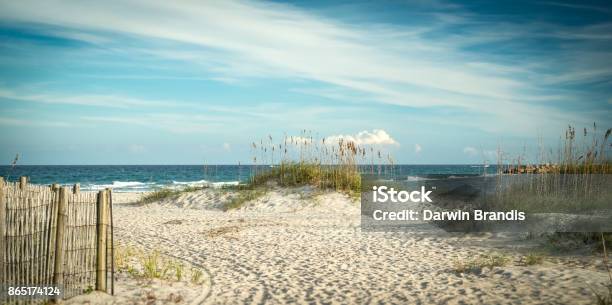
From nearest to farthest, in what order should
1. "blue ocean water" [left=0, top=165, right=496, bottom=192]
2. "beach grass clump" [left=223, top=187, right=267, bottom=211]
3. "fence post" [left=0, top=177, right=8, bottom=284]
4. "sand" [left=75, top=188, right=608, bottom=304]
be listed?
"fence post" [left=0, top=177, right=8, bottom=284], "sand" [left=75, top=188, right=608, bottom=304], "beach grass clump" [left=223, top=187, right=267, bottom=211], "blue ocean water" [left=0, top=165, right=496, bottom=192]

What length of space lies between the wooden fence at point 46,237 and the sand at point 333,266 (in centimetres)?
46

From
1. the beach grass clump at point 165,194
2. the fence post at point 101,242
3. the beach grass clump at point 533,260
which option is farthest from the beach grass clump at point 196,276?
the beach grass clump at point 165,194

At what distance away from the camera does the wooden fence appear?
5488 mm

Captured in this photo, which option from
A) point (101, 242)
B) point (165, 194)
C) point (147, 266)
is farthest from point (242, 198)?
point (101, 242)

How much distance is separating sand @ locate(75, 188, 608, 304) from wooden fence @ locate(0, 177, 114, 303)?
17.9 inches

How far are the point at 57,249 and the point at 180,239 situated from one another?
17.7ft

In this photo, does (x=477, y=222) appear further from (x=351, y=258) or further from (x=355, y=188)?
(x=355, y=188)

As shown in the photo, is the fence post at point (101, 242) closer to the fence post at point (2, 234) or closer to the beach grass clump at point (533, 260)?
the fence post at point (2, 234)

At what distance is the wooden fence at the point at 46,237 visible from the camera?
5488 millimetres

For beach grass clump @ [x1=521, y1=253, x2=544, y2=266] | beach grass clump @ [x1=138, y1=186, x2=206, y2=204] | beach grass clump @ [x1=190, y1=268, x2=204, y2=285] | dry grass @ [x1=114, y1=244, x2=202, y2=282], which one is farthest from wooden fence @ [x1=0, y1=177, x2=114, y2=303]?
beach grass clump @ [x1=138, y1=186, x2=206, y2=204]

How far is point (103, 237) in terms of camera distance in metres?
5.93

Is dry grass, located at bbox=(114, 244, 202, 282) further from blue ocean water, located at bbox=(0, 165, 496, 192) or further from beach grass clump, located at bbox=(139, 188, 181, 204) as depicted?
beach grass clump, located at bbox=(139, 188, 181, 204)

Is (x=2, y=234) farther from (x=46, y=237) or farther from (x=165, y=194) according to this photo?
(x=165, y=194)

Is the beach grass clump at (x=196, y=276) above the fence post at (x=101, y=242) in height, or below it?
below
